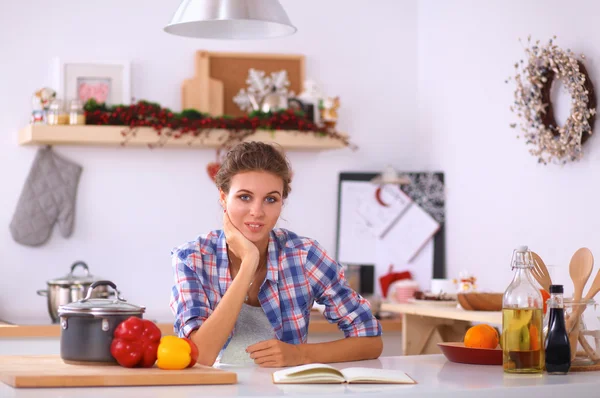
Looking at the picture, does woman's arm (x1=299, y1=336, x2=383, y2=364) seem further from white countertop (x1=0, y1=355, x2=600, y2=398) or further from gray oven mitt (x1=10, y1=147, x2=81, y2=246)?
gray oven mitt (x1=10, y1=147, x2=81, y2=246)

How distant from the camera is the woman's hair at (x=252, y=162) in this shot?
8.23 feet

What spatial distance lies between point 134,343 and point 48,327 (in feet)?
6.82

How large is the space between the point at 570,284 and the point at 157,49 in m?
2.29

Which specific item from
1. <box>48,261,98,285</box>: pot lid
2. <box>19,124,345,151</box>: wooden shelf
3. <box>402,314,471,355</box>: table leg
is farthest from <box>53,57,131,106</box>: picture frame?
<box>402,314,471,355</box>: table leg

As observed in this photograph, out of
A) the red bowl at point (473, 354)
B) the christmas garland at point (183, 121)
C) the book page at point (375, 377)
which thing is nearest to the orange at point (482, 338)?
the red bowl at point (473, 354)

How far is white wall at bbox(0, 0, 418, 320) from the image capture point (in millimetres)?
4211

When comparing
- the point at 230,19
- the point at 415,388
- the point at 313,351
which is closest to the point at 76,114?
the point at 230,19

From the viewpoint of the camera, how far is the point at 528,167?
141 inches

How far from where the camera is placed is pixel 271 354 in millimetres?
2164

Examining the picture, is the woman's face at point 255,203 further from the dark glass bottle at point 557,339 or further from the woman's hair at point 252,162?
the dark glass bottle at point 557,339

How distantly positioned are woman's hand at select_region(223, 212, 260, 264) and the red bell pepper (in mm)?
561

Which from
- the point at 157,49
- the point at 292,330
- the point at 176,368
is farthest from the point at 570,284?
the point at 157,49

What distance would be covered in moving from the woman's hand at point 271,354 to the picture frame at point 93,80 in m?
2.34

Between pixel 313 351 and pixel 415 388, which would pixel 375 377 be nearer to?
pixel 415 388
